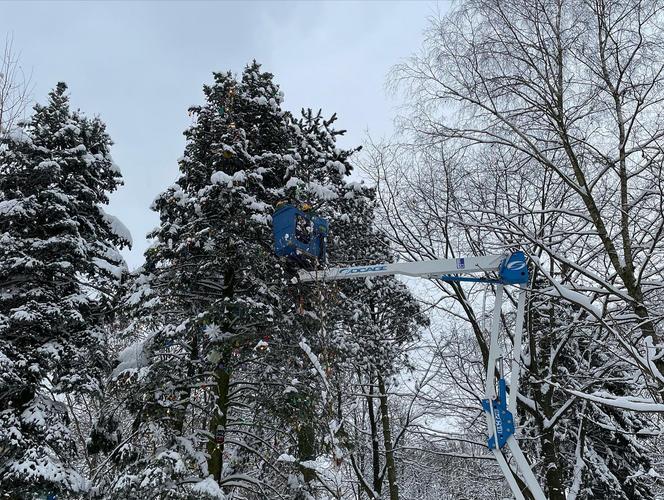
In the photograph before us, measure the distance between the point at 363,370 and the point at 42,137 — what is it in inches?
353

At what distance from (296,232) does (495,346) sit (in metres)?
3.12

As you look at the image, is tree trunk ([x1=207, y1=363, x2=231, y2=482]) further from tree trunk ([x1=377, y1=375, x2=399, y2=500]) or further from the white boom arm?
tree trunk ([x1=377, y1=375, x2=399, y2=500])

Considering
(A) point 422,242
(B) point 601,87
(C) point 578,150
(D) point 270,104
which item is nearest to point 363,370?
(A) point 422,242

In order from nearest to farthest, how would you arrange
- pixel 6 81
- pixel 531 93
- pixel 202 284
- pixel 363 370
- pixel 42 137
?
pixel 531 93 < pixel 6 81 < pixel 202 284 < pixel 42 137 < pixel 363 370

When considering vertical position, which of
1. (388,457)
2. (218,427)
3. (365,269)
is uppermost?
(365,269)

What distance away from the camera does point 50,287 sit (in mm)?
9492

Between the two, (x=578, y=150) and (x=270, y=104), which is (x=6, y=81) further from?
(x=578, y=150)

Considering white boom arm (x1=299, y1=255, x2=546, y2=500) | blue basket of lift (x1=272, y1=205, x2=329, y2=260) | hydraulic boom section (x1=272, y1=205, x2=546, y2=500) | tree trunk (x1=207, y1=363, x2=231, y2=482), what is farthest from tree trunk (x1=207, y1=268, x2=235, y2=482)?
white boom arm (x1=299, y1=255, x2=546, y2=500)

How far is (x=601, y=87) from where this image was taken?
516cm

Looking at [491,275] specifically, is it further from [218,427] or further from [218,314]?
[218,427]

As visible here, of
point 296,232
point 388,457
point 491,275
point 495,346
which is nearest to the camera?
point 495,346

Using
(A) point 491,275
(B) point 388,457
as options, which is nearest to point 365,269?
(A) point 491,275

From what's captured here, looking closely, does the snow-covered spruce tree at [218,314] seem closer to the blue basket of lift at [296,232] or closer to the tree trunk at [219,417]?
the tree trunk at [219,417]

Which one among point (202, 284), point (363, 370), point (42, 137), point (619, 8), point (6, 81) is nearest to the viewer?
point (619, 8)
